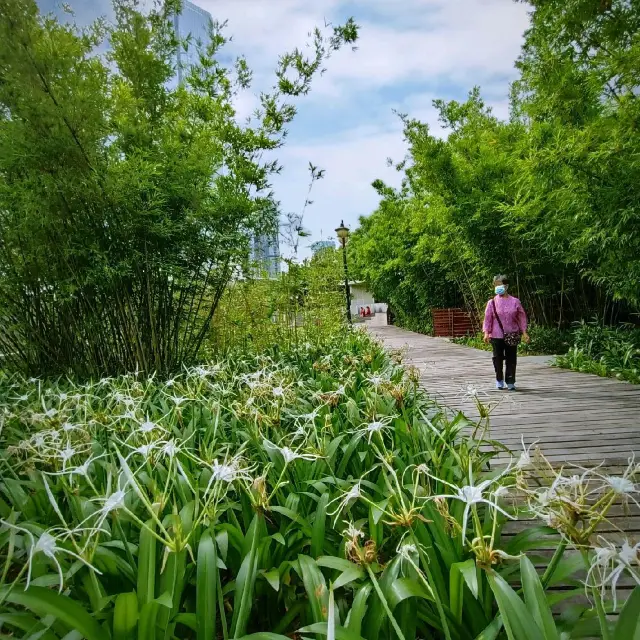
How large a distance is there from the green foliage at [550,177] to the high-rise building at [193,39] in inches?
96.5

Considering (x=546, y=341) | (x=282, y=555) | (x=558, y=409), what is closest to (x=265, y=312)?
(x=558, y=409)

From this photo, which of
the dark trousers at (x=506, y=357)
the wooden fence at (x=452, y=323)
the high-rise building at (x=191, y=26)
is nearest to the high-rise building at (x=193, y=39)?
the high-rise building at (x=191, y=26)

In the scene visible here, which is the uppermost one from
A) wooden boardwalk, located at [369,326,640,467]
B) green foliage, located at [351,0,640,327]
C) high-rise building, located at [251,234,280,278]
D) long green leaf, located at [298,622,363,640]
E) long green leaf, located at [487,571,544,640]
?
green foliage, located at [351,0,640,327]

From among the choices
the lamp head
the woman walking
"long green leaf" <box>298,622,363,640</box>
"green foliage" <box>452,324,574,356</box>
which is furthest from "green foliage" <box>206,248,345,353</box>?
the lamp head

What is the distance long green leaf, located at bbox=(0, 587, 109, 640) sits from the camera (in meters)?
0.73

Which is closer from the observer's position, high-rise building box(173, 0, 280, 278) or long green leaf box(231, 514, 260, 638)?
long green leaf box(231, 514, 260, 638)

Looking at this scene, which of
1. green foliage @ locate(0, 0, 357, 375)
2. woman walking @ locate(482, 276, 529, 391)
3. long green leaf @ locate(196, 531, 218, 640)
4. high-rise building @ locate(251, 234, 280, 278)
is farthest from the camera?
woman walking @ locate(482, 276, 529, 391)

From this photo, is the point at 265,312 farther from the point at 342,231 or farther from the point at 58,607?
the point at 342,231

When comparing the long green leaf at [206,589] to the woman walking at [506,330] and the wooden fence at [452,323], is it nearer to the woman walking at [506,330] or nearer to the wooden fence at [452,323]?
the woman walking at [506,330]

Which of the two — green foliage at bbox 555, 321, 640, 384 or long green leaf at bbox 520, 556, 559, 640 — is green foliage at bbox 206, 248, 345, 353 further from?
long green leaf at bbox 520, 556, 559, 640

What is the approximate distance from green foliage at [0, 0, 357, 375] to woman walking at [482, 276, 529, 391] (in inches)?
86.7

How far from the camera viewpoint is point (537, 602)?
783mm

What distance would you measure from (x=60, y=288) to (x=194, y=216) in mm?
965

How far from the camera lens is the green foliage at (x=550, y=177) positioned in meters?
3.39
